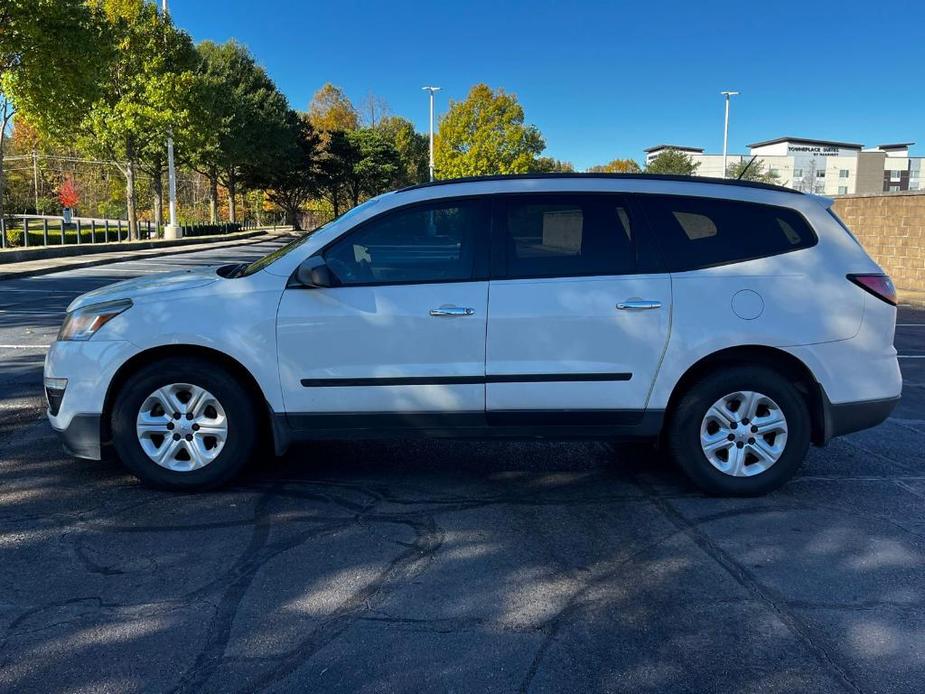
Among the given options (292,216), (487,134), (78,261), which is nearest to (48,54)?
(78,261)

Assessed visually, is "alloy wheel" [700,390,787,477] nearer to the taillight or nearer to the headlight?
the taillight

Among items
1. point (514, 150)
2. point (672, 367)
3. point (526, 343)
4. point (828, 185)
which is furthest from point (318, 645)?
point (828, 185)

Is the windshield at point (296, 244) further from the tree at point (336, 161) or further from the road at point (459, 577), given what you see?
the tree at point (336, 161)

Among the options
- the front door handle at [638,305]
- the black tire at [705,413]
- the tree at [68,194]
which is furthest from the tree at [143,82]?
the black tire at [705,413]

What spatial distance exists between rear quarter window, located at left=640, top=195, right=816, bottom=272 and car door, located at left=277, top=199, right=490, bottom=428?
1069 millimetres

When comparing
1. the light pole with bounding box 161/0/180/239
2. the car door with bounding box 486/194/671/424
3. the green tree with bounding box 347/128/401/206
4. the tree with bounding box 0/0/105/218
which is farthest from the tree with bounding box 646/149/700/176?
the car door with bounding box 486/194/671/424

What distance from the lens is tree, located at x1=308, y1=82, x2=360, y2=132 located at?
73.4 meters

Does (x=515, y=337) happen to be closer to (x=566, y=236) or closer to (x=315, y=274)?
(x=566, y=236)

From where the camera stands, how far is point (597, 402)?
4387 millimetres

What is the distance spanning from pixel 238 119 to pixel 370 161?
69.9 ft

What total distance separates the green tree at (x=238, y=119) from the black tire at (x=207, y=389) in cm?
3184

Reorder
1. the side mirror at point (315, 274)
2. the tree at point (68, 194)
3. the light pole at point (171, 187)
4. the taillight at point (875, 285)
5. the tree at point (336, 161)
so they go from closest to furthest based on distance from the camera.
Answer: the side mirror at point (315, 274), the taillight at point (875, 285), the light pole at point (171, 187), the tree at point (68, 194), the tree at point (336, 161)

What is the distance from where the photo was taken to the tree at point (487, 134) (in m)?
48.0

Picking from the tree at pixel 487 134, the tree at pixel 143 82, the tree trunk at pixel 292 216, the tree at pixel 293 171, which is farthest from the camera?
the tree trunk at pixel 292 216
